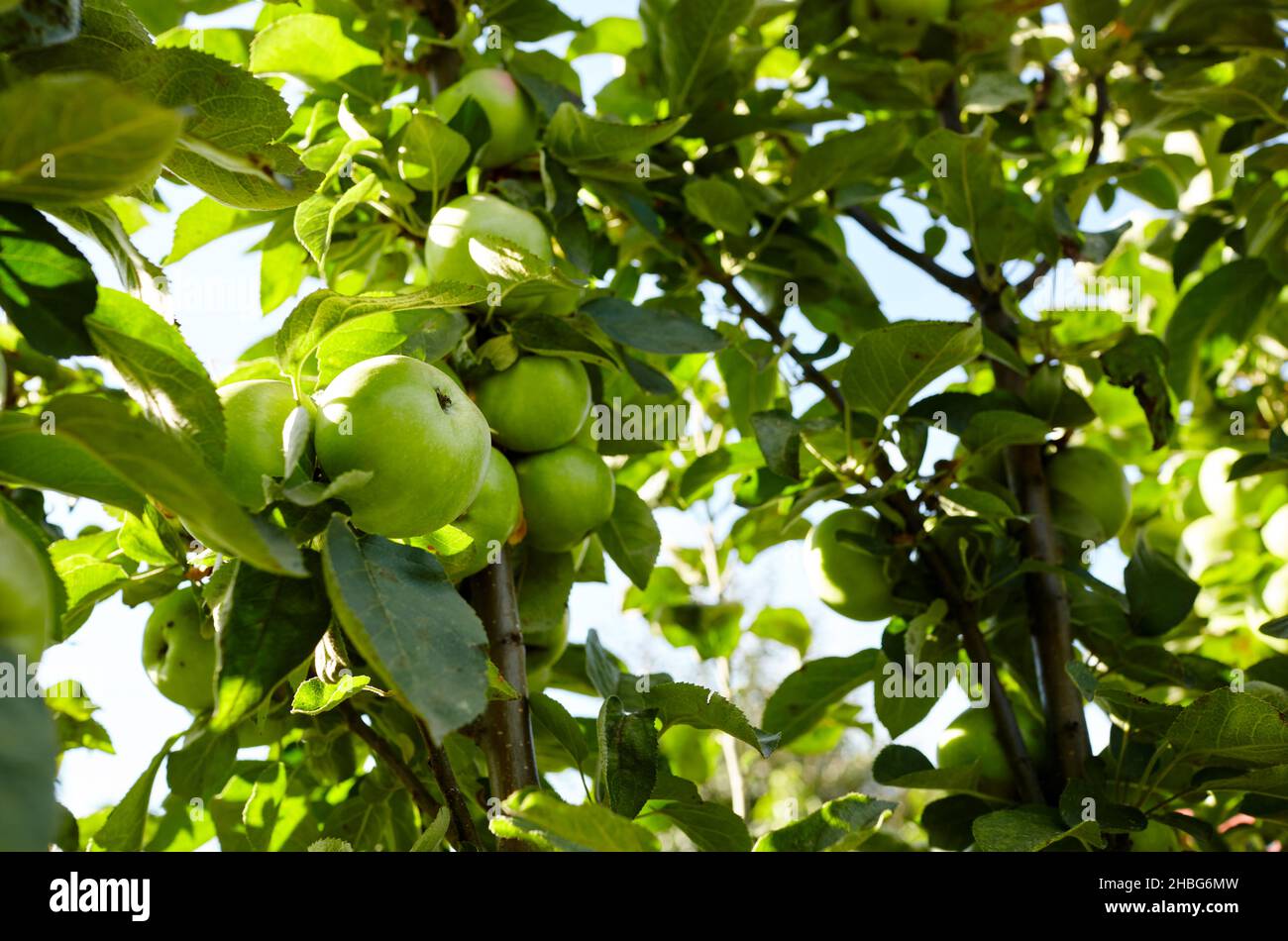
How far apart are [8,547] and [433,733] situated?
0.19m

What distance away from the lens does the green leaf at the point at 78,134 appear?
47 cm

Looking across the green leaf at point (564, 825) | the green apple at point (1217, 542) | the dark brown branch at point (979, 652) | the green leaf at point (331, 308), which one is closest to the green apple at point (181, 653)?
the green leaf at point (331, 308)

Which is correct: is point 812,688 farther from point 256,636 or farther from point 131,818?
point 256,636

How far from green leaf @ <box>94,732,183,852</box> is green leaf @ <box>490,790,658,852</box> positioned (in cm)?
46

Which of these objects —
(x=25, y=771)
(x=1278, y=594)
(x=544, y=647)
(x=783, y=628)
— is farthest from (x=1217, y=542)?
(x=25, y=771)

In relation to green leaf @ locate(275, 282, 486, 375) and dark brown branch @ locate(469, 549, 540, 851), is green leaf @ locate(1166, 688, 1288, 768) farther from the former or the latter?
green leaf @ locate(275, 282, 486, 375)

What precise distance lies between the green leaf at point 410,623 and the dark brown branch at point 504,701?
254 millimetres

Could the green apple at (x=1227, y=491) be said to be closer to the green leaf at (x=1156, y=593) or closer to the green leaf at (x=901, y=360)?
the green leaf at (x=1156, y=593)

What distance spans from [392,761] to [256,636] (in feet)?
1.32

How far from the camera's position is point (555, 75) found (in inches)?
55.5

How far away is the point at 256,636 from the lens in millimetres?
634

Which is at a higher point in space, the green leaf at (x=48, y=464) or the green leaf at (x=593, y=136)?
the green leaf at (x=593, y=136)

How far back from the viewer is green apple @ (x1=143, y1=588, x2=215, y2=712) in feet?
3.29

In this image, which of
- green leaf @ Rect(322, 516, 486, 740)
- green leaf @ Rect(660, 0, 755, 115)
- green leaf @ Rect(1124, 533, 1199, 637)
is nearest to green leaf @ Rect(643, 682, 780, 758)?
green leaf @ Rect(322, 516, 486, 740)
